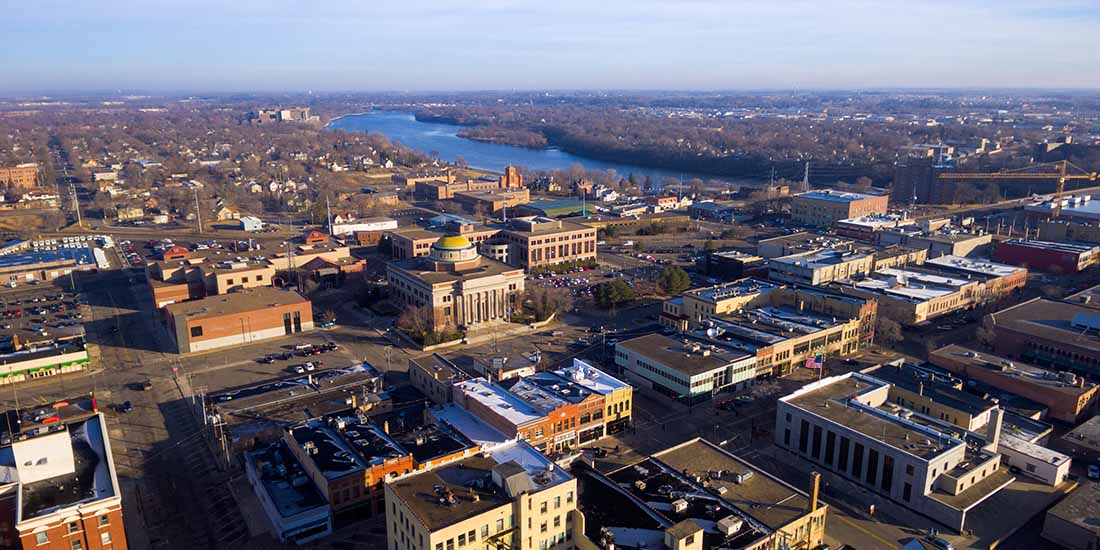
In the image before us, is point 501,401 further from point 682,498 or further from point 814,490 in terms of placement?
point 814,490

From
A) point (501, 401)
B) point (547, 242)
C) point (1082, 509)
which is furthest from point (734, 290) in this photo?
point (1082, 509)

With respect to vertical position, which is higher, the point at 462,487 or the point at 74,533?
the point at 462,487

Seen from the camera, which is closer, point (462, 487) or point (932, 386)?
point (462, 487)

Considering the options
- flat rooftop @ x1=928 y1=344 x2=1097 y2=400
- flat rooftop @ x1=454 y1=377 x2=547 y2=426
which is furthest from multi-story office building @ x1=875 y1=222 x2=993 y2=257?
flat rooftop @ x1=454 y1=377 x2=547 y2=426

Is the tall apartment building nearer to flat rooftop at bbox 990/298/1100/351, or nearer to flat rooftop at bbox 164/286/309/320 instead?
flat rooftop at bbox 164/286/309/320

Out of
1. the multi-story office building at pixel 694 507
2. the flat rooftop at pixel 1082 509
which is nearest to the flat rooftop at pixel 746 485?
the multi-story office building at pixel 694 507

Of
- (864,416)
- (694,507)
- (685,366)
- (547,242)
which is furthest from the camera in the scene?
(547,242)

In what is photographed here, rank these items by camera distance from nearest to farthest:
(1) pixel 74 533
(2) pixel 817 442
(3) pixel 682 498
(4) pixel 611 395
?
(1) pixel 74 533, (3) pixel 682 498, (2) pixel 817 442, (4) pixel 611 395

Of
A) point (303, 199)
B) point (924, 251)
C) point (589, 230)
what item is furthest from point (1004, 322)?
point (303, 199)
